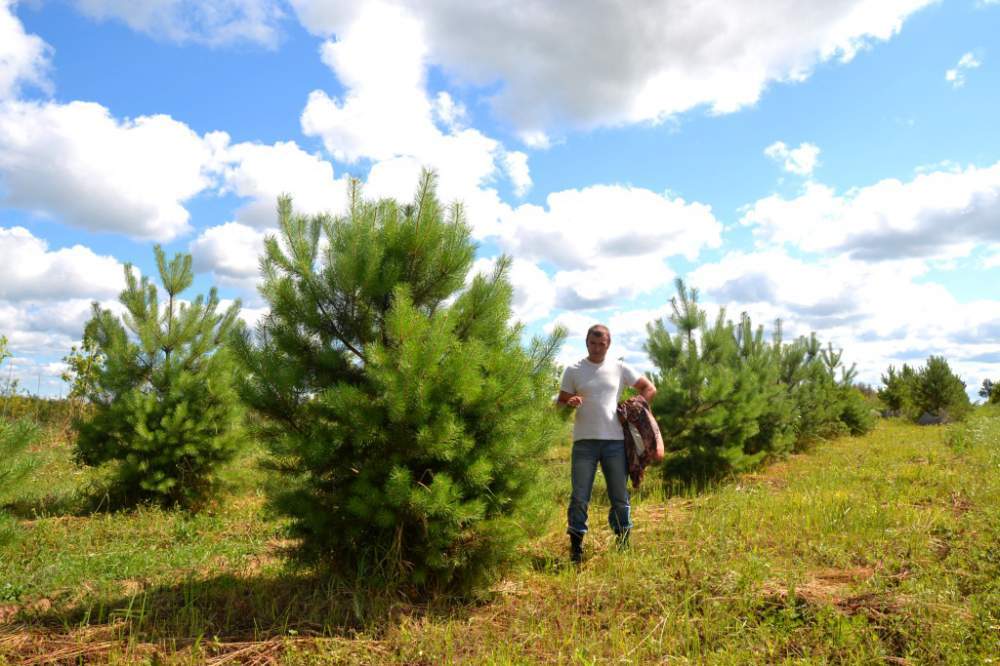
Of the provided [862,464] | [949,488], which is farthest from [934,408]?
[949,488]

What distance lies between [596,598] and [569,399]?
153cm

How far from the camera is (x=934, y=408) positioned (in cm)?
2022

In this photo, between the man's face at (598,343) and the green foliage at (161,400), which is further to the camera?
the green foliage at (161,400)

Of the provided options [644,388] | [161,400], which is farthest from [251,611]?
[161,400]

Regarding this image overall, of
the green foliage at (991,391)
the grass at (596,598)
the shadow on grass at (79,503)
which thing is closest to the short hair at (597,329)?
the grass at (596,598)

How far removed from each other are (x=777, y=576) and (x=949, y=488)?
4300 mm

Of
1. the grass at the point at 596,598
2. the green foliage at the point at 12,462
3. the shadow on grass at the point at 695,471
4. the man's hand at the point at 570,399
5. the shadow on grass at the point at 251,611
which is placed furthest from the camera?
the shadow on grass at the point at 695,471

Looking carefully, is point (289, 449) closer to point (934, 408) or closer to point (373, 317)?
point (373, 317)

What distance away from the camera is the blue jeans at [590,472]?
5.06 metres

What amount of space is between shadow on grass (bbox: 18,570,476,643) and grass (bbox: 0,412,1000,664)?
0.05 ft

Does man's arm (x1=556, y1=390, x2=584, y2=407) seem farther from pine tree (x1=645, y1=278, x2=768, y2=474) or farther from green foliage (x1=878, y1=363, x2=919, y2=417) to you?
green foliage (x1=878, y1=363, x2=919, y2=417)

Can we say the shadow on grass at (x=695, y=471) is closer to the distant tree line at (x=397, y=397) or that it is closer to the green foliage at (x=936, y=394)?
the distant tree line at (x=397, y=397)

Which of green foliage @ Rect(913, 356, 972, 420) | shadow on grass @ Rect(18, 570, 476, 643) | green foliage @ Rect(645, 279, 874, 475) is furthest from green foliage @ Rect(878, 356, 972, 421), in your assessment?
shadow on grass @ Rect(18, 570, 476, 643)

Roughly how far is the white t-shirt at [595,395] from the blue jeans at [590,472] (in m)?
0.09
